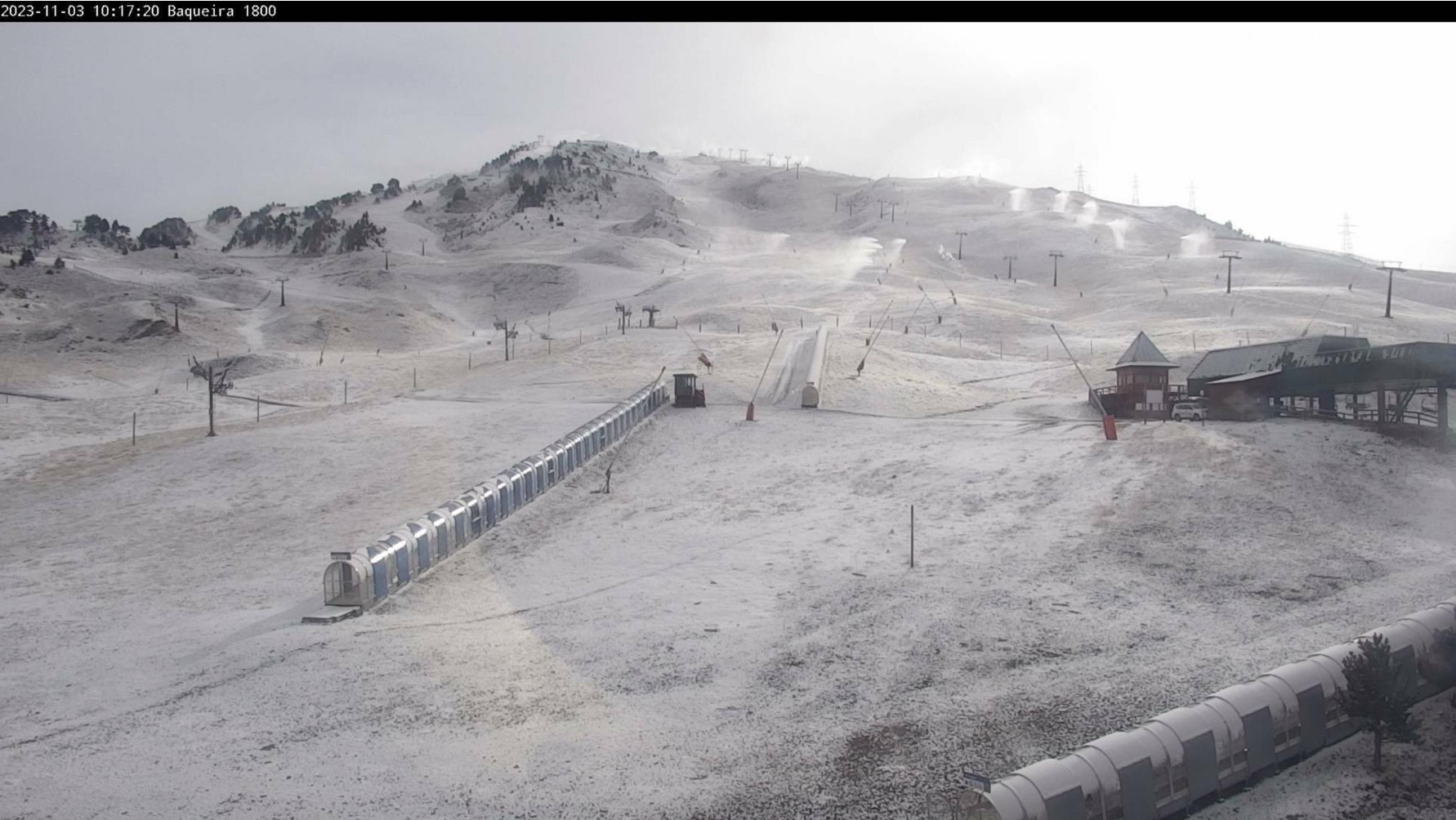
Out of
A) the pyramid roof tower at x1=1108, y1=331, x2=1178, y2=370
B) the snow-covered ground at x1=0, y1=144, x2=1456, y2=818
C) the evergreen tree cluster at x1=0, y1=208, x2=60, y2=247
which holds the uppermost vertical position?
the evergreen tree cluster at x1=0, y1=208, x2=60, y2=247

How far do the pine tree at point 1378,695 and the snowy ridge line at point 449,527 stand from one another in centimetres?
2254

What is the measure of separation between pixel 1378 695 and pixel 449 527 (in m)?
24.7

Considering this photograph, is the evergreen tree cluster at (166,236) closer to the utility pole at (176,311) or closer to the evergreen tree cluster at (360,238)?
the evergreen tree cluster at (360,238)

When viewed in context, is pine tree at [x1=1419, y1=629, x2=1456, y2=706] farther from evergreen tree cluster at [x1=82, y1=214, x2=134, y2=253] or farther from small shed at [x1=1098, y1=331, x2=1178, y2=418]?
evergreen tree cluster at [x1=82, y1=214, x2=134, y2=253]

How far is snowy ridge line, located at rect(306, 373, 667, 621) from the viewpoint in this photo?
1109 inches

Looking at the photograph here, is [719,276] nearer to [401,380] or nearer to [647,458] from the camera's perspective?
[401,380]

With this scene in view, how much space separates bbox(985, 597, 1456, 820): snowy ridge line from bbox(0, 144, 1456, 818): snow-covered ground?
738 millimetres

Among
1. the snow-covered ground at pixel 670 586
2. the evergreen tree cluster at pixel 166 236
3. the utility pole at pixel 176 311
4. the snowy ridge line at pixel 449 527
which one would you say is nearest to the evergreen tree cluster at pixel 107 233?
the evergreen tree cluster at pixel 166 236

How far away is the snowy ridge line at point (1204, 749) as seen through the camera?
15.8 m

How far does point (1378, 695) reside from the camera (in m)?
18.8

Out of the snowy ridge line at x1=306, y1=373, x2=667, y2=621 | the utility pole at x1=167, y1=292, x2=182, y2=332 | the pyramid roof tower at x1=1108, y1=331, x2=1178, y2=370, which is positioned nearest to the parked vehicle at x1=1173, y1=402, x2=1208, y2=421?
the pyramid roof tower at x1=1108, y1=331, x2=1178, y2=370

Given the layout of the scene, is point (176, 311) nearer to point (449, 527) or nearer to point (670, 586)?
point (449, 527)

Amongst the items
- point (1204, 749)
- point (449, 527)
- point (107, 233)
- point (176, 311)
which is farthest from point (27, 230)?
point (1204, 749)

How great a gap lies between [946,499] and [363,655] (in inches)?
846
